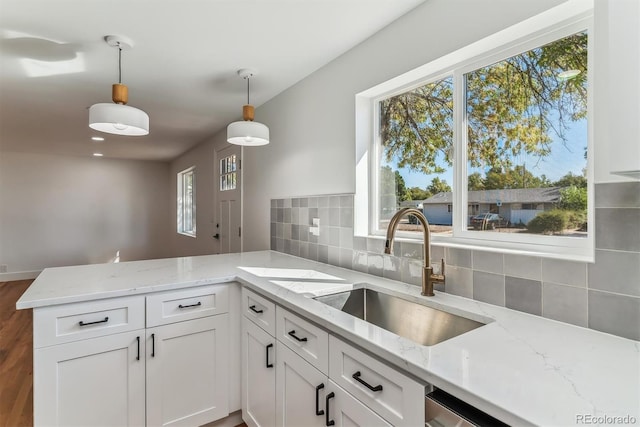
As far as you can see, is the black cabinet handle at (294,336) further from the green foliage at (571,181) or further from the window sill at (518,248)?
the green foliage at (571,181)

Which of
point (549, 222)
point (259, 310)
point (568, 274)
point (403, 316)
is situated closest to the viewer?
point (568, 274)

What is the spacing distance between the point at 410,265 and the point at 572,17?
3.65ft

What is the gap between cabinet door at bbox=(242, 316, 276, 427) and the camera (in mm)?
1423

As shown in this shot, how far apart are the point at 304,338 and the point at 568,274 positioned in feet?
3.03

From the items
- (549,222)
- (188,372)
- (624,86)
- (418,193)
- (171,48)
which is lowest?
(188,372)

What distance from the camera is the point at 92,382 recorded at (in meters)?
1.38

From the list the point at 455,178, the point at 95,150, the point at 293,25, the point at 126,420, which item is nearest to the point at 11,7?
the point at 293,25

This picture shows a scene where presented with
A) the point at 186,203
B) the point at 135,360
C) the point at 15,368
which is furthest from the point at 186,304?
the point at 186,203

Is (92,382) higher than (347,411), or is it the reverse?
(347,411)

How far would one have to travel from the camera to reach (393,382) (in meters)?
0.83

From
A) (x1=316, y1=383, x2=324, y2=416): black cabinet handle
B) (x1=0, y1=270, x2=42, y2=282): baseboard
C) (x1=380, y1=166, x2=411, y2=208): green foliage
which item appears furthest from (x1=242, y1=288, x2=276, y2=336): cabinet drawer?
(x1=0, y1=270, x2=42, y2=282): baseboard

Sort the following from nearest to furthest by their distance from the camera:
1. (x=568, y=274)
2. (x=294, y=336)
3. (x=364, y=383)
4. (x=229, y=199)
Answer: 1. (x=364, y=383)
2. (x=568, y=274)
3. (x=294, y=336)
4. (x=229, y=199)

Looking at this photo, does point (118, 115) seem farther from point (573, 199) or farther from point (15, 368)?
point (15, 368)

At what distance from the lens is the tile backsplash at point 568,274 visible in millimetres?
890
